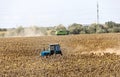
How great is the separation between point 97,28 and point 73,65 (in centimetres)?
7860

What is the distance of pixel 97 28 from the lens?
337ft

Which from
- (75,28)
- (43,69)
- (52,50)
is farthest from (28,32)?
(43,69)

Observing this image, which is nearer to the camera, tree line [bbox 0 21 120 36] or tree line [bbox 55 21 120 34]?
tree line [bbox 55 21 120 34]

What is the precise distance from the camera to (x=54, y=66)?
24484mm

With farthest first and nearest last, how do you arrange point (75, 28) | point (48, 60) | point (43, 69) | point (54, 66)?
point (75, 28) < point (48, 60) < point (54, 66) < point (43, 69)

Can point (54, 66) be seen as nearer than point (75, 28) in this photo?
Yes

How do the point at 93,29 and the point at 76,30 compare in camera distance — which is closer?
the point at 76,30

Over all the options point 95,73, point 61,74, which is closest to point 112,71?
point 95,73

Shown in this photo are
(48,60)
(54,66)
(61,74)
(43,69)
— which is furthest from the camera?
(48,60)

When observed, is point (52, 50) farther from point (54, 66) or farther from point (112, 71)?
point (112, 71)

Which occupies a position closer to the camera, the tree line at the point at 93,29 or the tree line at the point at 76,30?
the tree line at the point at 93,29

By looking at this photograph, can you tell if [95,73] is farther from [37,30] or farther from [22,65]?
[37,30]

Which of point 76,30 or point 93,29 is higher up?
point 93,29

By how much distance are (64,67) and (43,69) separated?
58.4 inches
